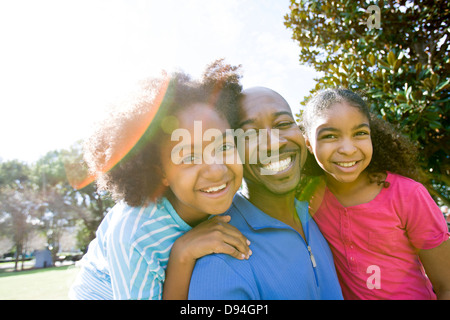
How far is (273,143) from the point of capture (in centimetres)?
Answer: 205

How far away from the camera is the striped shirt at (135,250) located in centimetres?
171

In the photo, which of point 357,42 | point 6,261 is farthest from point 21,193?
point 357,42

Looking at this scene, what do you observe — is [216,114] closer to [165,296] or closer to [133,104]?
[133,104]

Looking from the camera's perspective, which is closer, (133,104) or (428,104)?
(133,104)

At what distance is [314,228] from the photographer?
2191 mm

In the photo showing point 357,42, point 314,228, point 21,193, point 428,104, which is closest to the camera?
point 314,228

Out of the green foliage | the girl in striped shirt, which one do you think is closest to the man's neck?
the girl in striped shirt

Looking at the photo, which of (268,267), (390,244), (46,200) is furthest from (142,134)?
(46,200)

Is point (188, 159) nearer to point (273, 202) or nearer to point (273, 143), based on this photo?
point (273, 143)

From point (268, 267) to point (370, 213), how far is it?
1024 mm

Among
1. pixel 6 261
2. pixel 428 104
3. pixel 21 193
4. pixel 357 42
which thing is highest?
pixel 357 42

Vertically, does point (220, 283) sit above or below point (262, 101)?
below

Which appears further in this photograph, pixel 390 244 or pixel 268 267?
pixel 390 244
